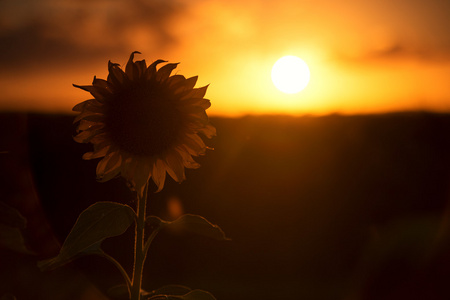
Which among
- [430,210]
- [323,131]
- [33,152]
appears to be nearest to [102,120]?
[430,210]

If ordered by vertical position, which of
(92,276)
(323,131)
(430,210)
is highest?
(323,131)

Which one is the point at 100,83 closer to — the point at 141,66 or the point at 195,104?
the point at 141,66

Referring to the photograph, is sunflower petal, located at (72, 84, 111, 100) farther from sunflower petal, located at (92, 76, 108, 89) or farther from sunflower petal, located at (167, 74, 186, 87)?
sunflower petal, located at (167, 74, 186, 87)

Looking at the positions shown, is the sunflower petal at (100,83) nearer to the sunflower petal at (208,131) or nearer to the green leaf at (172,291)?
the sunflower petal at (208,131)

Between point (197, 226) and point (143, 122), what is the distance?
24.7 inches

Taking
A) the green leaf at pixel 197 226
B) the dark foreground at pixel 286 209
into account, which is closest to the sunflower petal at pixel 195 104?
the green leaf at pixel 197 226

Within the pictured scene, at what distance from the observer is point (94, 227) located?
151 cm

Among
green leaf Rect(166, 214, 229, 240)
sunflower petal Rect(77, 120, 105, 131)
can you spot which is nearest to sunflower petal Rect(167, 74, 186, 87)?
sunflower petal Rect(77, 120, 105, 131)

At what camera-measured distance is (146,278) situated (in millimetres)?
7504

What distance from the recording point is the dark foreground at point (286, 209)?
Answer: 7176 millimetres

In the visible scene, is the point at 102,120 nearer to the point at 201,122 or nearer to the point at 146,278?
the point at 201,122

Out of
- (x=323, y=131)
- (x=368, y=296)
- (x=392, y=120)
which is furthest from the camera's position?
(x=392, y=120)

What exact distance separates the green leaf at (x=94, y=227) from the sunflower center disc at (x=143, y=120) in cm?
54

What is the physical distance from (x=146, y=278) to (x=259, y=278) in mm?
1660
